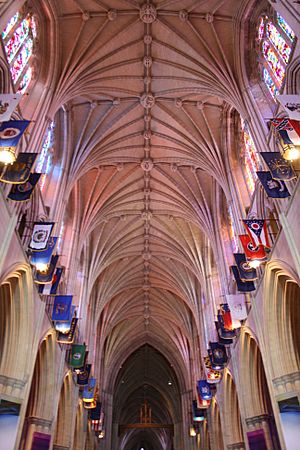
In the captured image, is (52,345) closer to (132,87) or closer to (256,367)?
(256,367)

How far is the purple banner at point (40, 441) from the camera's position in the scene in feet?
47.7

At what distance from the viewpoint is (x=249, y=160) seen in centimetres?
1758

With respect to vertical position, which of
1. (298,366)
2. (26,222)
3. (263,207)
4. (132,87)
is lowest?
(298,366)

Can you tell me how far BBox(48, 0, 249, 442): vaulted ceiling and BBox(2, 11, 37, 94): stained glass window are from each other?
1.86 m

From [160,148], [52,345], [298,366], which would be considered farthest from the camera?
[160,148]

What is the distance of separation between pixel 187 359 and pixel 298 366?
82.4ft

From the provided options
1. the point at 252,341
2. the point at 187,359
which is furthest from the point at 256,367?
the point at 187,359

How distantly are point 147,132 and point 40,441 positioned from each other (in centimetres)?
1571

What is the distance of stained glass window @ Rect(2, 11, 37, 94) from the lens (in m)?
12.8

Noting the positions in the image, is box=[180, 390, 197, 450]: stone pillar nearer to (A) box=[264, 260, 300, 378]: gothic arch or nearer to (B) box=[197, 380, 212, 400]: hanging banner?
(B) box=[197, 380, 212, 400]: hanging banner

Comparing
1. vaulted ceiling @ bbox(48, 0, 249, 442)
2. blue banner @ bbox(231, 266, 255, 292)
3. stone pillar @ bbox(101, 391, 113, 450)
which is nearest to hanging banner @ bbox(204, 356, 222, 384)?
vaulted ceiling @ bbox(48, 0, 249, 442)

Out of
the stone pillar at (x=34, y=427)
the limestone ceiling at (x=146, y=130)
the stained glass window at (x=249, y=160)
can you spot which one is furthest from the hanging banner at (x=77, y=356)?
the stained glass window at (x=249, y=160)

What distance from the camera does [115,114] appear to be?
68.5 feet

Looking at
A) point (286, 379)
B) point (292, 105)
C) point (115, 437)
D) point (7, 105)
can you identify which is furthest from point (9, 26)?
point (115, 437)
